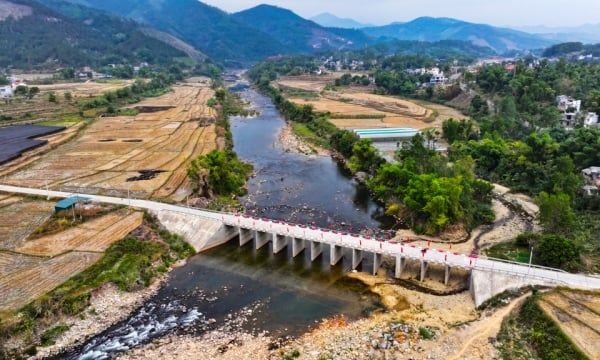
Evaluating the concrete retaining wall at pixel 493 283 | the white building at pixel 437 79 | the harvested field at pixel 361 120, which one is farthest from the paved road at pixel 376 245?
the white building at pixel 437 79

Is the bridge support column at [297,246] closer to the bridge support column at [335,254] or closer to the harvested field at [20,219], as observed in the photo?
the bridge support column at [335,254]

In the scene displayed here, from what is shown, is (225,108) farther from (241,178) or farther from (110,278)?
Answer: (110,278)

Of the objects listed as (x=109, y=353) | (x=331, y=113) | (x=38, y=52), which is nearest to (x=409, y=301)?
(x=109, y=353)

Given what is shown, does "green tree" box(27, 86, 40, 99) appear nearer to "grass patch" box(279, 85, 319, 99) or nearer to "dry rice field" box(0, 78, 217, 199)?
"dry rice field" box(0, 78, 217, 199)

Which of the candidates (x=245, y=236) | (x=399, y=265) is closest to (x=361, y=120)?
Result: (x=245, y=236)

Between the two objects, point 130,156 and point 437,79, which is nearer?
point 130,156

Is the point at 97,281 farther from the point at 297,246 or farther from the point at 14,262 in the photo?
the point at 297,246
